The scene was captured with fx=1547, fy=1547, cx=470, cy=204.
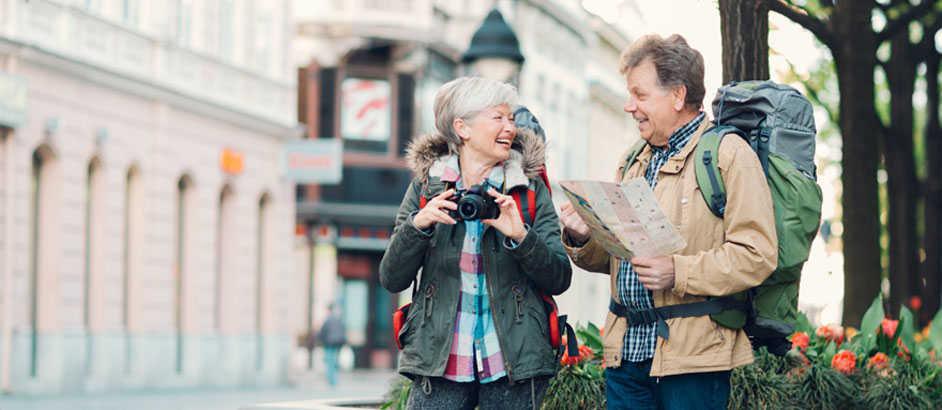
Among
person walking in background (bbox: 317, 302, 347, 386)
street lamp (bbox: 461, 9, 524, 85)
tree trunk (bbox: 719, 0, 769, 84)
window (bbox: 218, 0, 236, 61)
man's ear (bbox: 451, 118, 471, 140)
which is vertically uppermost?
window (bbox: 218, 0, 236, 61)

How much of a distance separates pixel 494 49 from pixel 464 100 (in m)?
9.00

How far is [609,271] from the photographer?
5098 mm

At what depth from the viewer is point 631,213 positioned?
4426mm

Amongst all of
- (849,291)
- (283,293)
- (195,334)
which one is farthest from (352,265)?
(849,291)

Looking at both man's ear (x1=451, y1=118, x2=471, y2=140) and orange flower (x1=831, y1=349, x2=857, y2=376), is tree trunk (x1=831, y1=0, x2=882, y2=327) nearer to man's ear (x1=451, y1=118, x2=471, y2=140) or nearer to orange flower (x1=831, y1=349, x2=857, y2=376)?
orange flower (x1=831, y1=349, x2=857, y2=376)

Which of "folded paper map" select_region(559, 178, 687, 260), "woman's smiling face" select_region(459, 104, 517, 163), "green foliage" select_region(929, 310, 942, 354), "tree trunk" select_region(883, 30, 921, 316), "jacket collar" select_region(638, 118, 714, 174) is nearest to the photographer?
"folded paper map" select_region(559, 178, 687, 260)

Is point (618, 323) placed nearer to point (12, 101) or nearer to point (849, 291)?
point (849, 291)

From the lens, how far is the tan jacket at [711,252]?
175 inches

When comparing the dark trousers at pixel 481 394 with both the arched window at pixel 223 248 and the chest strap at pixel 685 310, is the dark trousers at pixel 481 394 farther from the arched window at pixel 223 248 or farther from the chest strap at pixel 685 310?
the arched window at pixel 223 248

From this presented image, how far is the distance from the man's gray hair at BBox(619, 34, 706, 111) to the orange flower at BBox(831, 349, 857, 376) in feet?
11.4

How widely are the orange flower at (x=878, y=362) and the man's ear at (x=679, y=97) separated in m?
3.86

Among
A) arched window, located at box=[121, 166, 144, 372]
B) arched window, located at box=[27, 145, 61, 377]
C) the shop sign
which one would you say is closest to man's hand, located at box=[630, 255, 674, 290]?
arched window, located at box=[27, 145, 61, 377]

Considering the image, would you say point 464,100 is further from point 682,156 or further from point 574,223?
point 682,156

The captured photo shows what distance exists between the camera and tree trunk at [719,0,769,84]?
27.7 feet
